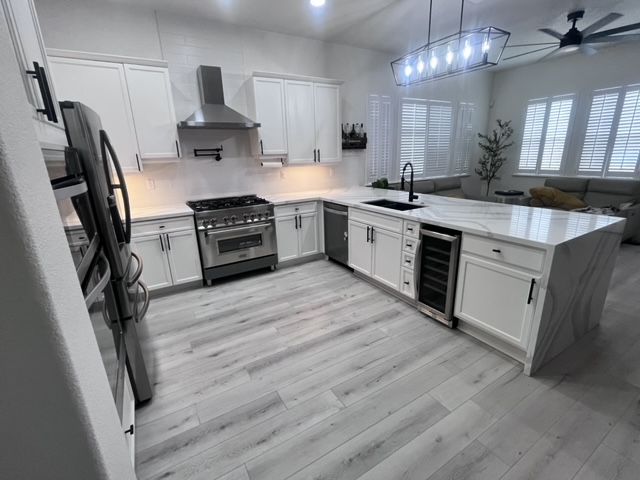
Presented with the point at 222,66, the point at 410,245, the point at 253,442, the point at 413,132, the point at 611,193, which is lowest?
the point at 253,442

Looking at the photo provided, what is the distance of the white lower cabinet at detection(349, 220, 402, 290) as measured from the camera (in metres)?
3.02

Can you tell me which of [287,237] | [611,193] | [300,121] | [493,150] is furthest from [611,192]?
[287,237]

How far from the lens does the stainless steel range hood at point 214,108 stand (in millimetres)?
3283

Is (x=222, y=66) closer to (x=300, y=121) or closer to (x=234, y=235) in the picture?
(x=300, y=121)

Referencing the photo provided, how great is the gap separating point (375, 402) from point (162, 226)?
8.87ft

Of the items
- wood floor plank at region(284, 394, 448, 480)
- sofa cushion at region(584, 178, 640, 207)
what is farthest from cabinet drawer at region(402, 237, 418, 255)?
sofa cushion at region(584, 178, 640, 207)

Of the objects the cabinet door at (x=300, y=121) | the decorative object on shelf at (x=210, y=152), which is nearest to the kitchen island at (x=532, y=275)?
the cabinet door at (x=300, y=121)

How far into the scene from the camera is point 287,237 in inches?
156

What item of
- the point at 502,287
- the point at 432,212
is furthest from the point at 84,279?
the point at 432,212

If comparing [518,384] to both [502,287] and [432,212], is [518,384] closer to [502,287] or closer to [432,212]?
[502,287]

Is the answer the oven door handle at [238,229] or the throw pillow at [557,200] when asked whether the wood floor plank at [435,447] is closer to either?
the oven door handle at [238,229]

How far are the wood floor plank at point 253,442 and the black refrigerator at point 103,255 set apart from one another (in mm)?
532

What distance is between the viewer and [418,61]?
304 cm

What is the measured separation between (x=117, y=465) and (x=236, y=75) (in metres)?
4.00
